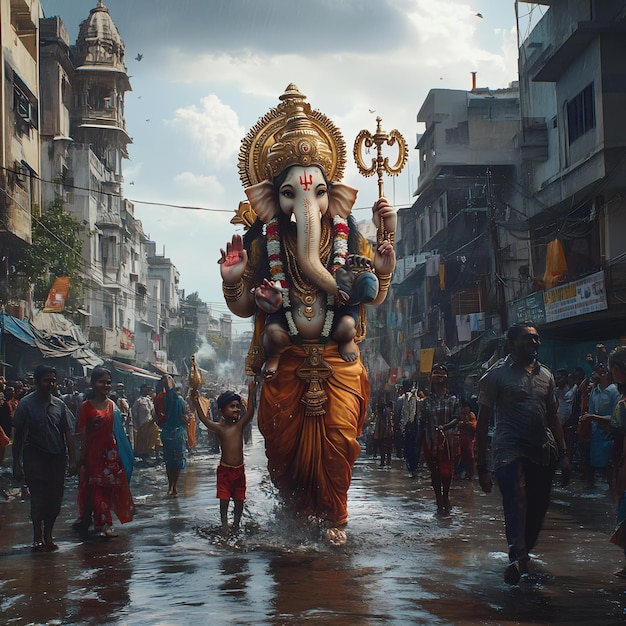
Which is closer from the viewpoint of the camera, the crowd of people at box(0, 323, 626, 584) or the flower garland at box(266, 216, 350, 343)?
the crowd of people at box(0, 323, 626, 584)

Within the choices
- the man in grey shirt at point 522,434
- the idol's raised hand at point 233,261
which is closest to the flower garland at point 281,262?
the idol's raised hand at point 233,261

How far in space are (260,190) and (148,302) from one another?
2645 inches

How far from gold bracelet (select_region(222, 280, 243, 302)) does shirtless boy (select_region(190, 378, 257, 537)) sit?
904mm

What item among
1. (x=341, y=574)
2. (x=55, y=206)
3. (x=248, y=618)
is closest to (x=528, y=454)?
(x=341, y=574)

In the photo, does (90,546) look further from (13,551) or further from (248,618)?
(248,618)

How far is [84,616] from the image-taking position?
5176 mm

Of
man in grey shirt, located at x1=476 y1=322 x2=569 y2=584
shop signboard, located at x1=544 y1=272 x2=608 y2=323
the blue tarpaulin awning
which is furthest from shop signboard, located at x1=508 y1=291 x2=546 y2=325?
man in grey shirt, located at x1=476 y1=322 x2=569 y2=584

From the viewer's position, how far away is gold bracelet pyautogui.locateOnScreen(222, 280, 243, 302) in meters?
8.52

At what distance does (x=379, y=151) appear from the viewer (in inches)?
364

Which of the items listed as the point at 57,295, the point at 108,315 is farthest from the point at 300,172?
the point at 108,315

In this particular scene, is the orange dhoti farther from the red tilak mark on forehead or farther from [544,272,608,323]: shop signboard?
[544,272,608,323]: shop signboard

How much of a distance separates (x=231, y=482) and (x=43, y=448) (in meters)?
1.69

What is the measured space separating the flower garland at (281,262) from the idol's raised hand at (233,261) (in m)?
0.25

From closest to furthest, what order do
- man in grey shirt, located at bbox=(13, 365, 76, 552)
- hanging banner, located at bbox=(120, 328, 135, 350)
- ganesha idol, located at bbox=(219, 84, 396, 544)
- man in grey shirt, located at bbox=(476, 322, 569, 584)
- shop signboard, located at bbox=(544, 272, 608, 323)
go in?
man in grey shirt, located at bbox=(476, 322, 569, 584) < man in grey shirt, located at bbox=(13, 365, 76, 552) < ganesha idol, located at bbox=(219, 84, 396, 544) < shop signboard, located at bbox=(544, 272, 608, 323) < hanging banner, located at bbox=(120, 328, 135, 350)
